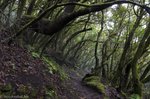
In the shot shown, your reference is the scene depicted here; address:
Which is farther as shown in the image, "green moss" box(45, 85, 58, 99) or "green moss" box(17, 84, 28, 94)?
"green moss" box(45, 85, 58, 99)

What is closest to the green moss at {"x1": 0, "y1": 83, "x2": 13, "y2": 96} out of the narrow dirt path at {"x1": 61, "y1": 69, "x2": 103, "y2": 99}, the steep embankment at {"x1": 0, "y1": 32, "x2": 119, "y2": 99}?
the steep embankment at {"x1": 0, "y1": 32, "x2": 119, "y2": 99}

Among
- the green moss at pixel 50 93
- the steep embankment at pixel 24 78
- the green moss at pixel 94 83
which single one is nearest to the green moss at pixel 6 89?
the steep embankment at pixel 24 78

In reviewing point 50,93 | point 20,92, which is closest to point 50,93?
point 50,93

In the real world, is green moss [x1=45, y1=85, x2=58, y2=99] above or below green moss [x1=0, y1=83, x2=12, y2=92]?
below

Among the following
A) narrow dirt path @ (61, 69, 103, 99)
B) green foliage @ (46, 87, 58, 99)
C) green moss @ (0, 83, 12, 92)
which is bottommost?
narrow dirt path @ (61, 69, 103, 99)

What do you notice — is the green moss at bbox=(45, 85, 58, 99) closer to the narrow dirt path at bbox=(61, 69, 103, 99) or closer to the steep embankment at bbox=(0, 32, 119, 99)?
the steep embankment at bbox=(0, 32, 119, 99)

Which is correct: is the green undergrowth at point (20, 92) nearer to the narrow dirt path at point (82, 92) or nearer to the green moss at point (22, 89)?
the green moss at point (22, 89)

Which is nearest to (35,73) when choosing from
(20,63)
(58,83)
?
(20,63)

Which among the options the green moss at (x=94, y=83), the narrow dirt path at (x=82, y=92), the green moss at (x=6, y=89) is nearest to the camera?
the green moss at (x=6, y=89)

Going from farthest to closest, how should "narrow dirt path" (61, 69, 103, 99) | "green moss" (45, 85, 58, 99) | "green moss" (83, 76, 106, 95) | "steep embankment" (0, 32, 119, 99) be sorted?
"green moss" (83, 76, 106, 95) < "narrow dirt path" (61, 69, 103, 99) < "green moss" (45, 85, 58, 99) < "steep embankment" (0, 32, 119, 99)

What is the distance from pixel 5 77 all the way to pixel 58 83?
311cm

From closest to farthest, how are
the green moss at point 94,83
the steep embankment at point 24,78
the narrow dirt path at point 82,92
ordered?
the steep embankment at point 24,78
the narrow dirt path at point 82,92
the green moss at point 94,83

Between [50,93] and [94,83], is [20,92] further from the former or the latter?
[94,83]

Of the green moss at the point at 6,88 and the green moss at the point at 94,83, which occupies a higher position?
the green moss at the point at 6,88
